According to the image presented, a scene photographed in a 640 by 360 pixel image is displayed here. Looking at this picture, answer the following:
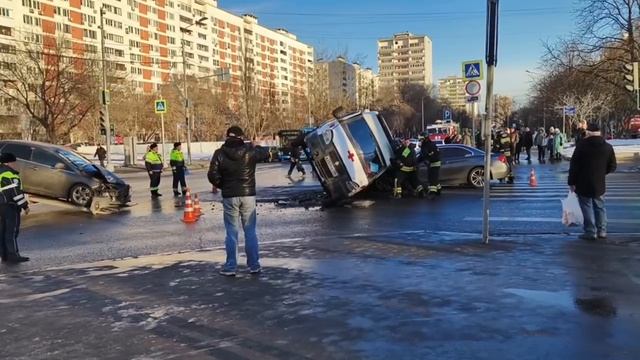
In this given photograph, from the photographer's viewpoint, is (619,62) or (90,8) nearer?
(619,62)

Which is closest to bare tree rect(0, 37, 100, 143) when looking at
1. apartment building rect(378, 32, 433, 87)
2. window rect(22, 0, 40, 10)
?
window rect(22, 0, 40, 10)

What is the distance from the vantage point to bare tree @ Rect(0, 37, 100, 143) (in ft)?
149

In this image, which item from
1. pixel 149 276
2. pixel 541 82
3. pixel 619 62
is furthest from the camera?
pixel 541 82

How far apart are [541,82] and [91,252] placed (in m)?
72.2

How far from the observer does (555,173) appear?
23844mm

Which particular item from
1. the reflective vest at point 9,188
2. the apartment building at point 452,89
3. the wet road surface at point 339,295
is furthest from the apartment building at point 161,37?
the wet road surface at point 339,295

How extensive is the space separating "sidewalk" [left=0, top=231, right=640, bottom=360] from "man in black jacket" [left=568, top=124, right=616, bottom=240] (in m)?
0.50

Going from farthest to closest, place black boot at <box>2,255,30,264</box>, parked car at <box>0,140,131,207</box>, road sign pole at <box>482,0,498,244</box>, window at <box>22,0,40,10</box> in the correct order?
window at <box>22,0,40,10</box>
parked car at <box>0,140,131,207</box>
black boot at <box>2,255,30,264</box>
road sign pole at <box>482,0,498,244</box>

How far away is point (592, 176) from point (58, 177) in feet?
41.8

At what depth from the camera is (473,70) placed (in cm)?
1159

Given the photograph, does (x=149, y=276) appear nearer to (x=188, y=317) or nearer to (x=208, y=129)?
(x=188, y=317)

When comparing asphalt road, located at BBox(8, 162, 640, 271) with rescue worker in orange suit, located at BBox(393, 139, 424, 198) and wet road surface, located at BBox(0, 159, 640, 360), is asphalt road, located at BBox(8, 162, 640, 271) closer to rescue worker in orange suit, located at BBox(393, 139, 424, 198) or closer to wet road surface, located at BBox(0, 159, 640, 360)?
wet road surface, located at BBox(0, 159, 640, 360)

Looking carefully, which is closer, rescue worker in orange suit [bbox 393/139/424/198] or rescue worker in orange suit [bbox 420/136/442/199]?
rescue worker in orange suit [bbox 393/139/424/198]

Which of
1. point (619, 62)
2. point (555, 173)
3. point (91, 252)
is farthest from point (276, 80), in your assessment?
point (91, 252)
